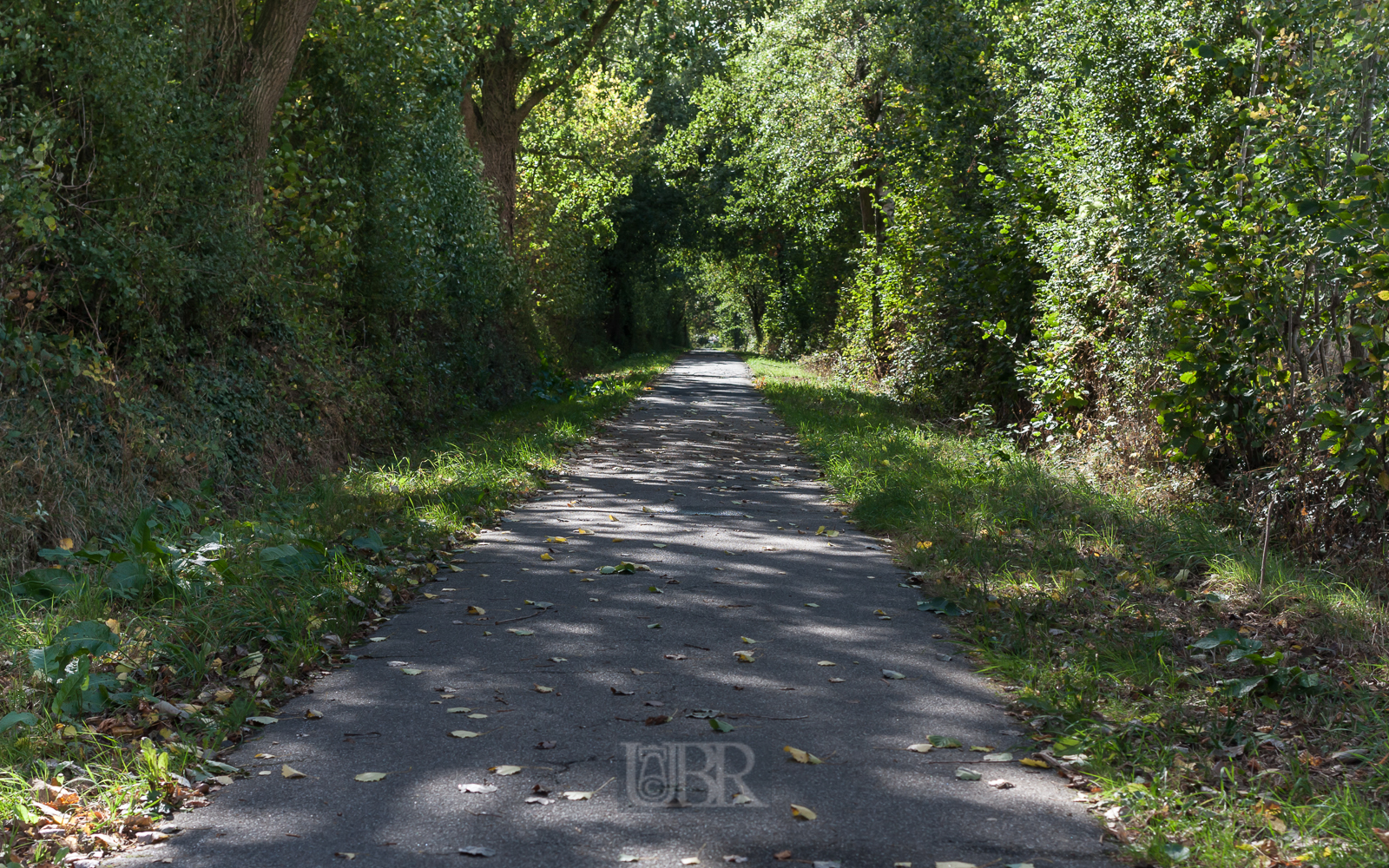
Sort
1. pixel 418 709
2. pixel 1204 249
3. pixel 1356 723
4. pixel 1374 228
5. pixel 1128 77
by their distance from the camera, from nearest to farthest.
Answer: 1. pixel 1356 723
2. pixel 418 709
3. pixel 1374 228
4. pixel 1204 249
5. pixel 1128 77

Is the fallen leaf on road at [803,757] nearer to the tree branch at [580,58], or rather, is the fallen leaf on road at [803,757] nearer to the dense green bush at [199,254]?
the dense green bush at [199,254]

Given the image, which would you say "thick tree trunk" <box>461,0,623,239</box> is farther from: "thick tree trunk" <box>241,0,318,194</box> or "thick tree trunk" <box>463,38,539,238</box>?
"thick tree trunk" <box>241,0,318,194</box>

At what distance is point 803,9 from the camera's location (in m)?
26.3

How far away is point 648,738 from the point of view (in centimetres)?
454

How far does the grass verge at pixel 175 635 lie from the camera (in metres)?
3.98

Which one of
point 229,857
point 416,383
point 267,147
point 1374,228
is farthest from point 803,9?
point 229,857

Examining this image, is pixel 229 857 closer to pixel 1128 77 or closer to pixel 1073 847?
pixel 1073 847

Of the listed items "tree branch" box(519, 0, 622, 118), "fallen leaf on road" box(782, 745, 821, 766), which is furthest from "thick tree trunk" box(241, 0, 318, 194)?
"tree branch" box(519, 0, 622, 118)

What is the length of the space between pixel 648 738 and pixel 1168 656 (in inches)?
114

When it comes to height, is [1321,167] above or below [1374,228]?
above

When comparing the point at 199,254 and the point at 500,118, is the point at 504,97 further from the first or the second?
the point at 199,254

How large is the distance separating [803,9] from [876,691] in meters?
24.3

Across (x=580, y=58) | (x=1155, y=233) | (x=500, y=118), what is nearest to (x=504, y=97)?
(x=500, y=118)

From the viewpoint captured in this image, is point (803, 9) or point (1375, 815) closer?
point (1375, 815)
